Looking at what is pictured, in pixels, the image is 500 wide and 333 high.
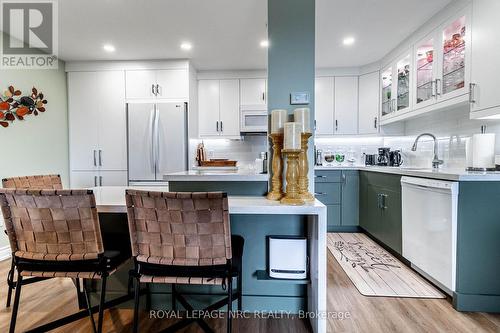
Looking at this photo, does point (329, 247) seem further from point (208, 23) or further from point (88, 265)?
point (208, 23)

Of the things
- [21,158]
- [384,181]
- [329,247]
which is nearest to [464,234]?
[384,181]

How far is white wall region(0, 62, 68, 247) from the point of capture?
112 inches

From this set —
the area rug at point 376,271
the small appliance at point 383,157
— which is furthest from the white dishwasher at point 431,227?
the small appliance at point 383,157

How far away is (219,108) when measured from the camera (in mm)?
4094

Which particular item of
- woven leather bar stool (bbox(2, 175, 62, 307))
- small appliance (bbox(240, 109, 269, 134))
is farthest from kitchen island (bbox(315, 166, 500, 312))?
woven leather bar stool (bbox(2, 175, 62, 307))

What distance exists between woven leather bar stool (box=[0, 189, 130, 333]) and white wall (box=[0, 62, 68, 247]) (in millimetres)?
2141

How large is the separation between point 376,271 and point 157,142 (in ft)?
9.77

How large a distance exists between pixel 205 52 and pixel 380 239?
3.17 metres

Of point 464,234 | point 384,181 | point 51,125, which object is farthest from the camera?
point 51,125

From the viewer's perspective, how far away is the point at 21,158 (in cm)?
297

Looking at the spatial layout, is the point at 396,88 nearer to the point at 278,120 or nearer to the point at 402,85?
the point at 402,85

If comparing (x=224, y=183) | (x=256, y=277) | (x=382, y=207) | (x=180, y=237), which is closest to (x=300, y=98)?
(x=224, y=183)

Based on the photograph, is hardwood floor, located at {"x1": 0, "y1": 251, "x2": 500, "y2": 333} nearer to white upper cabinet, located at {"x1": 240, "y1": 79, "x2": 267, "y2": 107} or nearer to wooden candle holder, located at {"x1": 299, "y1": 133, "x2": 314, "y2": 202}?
wooden candle holder, located at {"x1": 299, "y1": 133, "x2": 314, "y2": 202}

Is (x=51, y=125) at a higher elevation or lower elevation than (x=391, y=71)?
lower
